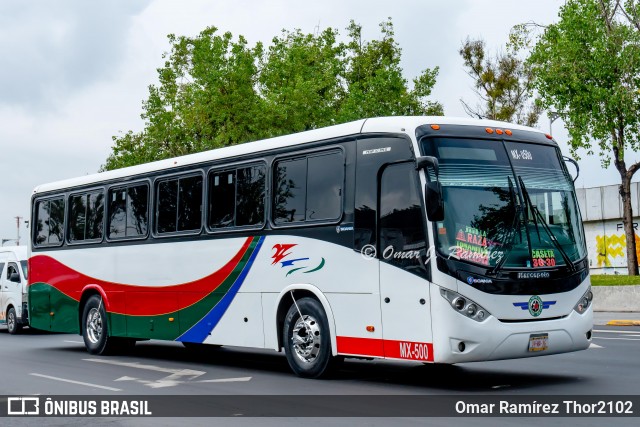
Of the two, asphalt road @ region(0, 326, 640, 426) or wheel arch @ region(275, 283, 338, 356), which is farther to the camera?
wheel arch @ region(275, 283, 338, 356)

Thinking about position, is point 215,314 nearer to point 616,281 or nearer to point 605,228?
point 616,281

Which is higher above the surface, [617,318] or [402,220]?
[402,220]

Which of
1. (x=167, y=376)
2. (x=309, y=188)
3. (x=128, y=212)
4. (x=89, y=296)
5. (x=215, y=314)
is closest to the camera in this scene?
(x=309, y=188)

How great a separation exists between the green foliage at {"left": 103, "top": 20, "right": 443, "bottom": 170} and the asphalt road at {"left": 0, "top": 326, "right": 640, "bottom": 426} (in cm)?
2455

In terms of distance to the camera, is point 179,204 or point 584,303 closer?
point 584,303

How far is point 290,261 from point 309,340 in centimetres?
118

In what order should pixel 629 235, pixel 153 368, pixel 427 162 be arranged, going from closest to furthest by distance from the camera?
pixel 427 162, pixel 153 368, pixel 629 235

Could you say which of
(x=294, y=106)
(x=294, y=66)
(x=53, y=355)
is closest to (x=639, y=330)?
(x=53, y=355)

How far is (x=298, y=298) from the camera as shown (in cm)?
1354

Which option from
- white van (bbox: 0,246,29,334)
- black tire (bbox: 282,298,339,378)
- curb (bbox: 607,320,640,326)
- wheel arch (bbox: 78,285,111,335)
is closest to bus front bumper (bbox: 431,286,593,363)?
black tire (bbox: 282,298,339,378)

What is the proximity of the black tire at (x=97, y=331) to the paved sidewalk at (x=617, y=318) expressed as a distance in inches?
491

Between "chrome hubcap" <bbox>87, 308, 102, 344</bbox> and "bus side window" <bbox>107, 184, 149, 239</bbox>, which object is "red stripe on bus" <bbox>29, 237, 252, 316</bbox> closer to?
"chrome hubcap" <bbox>87, 308, 102, 344</bbox>

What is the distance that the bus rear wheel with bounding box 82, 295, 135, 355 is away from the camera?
18.3 meters

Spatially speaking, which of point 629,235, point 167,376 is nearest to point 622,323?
point 629,235
